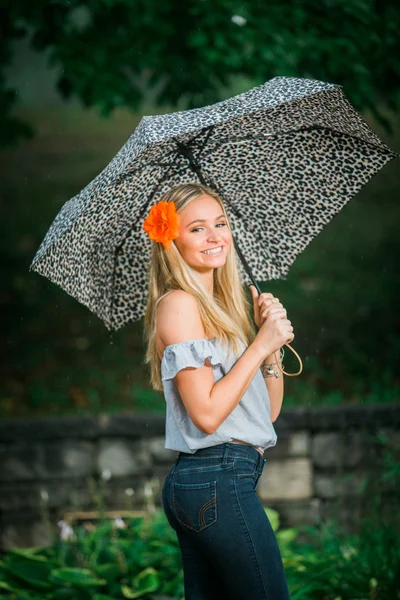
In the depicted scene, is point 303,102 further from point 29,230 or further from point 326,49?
point 29,230

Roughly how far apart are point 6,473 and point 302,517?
5.94ft

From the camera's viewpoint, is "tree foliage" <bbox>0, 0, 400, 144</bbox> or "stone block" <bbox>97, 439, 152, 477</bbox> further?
"tree foliage" <bbox>0, 0, 400, 144</bbox>

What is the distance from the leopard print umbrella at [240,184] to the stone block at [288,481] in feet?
6.80

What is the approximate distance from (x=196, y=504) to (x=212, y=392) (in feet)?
1.02

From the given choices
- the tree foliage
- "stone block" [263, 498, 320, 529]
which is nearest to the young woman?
"stone block" [263, 498, 320, 529]

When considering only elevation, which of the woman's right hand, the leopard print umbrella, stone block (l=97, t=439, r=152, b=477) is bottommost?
stone block (l=97, t=439, r=152, b=477)

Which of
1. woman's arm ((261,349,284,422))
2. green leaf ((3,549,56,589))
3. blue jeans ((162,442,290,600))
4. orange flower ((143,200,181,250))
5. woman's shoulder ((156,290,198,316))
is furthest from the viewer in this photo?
green leaf ((3,549,56,589))

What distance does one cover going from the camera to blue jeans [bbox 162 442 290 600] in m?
2.26

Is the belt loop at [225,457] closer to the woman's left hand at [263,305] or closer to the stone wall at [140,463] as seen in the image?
the woman's left hand at [263,305]

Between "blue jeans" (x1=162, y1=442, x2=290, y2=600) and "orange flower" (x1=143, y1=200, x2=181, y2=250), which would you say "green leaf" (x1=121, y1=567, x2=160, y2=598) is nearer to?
"blue jeans" (x1=162, y1=442, x2=290, y2=600)

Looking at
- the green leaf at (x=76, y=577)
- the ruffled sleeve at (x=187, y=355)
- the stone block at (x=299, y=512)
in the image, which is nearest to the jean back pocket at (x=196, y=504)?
the ruffled sleeve at (x=187, y=355)

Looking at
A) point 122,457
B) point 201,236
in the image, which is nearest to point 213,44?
point 122,457

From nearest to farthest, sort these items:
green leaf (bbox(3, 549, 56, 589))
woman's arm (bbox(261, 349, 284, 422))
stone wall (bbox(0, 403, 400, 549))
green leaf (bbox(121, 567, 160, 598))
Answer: woman's arm (bbox(261, 349, 284, 422)), green leaf (bbox(121, 567, 160, 598)), green leaf (bbox(3, 549, 56, 589)), stone wall (bbox(0, 403, 400, 549))

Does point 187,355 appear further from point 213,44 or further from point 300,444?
point 213,44
